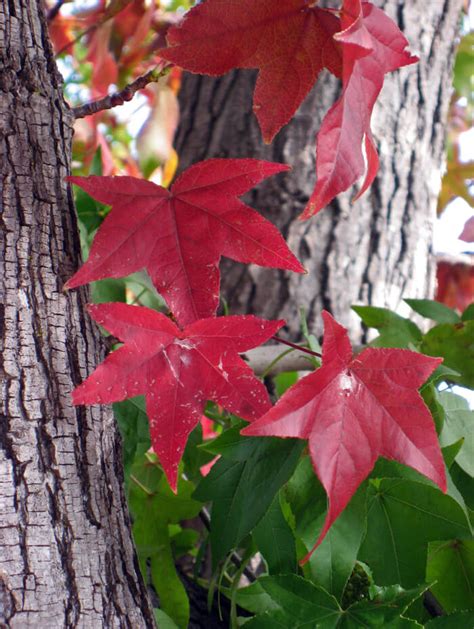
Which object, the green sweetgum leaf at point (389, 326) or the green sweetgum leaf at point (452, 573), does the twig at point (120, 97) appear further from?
the green sweetgum leaf at point (452, 573)

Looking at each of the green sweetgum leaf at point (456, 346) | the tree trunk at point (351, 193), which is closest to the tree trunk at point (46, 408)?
the green sweetgum leaf at point (456, 346)

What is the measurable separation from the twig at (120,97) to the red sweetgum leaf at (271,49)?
0.02m

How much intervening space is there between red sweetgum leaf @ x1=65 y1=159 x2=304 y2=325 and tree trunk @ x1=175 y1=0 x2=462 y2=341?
0.61m

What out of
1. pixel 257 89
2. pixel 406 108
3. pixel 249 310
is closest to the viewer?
pixel 257 89

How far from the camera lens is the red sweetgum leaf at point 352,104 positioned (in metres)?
0.47

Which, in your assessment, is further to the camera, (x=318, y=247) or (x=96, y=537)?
(x=318, y=247)

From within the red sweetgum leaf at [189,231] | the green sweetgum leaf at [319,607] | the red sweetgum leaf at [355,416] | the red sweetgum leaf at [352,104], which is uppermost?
the red sweetgum leaf at [352,104]

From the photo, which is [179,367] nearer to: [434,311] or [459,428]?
[459,428]

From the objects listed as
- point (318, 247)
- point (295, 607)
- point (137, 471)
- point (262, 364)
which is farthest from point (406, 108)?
point (295, 607)

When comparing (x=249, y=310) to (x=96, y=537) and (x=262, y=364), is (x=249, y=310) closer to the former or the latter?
(x=262, y=364)

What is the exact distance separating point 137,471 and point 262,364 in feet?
0.59

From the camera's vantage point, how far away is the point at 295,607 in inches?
21.8

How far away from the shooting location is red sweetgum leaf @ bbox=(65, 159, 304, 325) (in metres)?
0.54

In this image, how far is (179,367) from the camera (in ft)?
1.70
